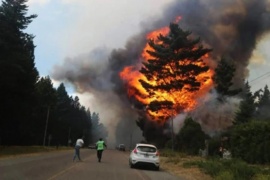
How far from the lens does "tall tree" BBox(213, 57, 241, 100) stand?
68062mm

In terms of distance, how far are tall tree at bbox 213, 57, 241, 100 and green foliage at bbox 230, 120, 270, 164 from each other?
37.0m

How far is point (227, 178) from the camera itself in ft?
56.1

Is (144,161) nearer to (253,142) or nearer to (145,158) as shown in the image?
(145,158)

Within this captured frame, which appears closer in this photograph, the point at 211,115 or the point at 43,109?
the point at 211,115

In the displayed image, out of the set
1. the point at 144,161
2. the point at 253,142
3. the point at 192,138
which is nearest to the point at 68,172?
the point at 144,161

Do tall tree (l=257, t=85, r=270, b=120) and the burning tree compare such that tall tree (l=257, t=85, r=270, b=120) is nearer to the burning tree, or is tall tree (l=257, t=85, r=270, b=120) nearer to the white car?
the burning tree

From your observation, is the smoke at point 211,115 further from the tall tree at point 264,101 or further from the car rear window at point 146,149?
the car rear window at point 146,149

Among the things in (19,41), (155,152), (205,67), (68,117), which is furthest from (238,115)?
(68,117)

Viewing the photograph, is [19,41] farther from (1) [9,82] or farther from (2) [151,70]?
(2) [151,70]

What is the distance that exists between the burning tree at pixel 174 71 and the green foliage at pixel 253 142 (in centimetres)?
3098

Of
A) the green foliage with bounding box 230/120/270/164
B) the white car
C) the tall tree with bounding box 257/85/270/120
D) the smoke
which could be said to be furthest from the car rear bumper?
the tall tree with bounding box 257/85/270/120

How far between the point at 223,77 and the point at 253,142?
41104 mm

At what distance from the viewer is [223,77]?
68.9 metres

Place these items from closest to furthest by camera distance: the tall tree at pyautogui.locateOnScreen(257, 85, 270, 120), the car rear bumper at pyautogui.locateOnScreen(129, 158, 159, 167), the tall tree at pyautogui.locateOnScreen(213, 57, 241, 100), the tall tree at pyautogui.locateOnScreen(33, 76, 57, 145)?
the car rear bumper at pyautogui.locateOnScreen(129, 158, 159, 167) → the tall tree at pyautogui.locateOnScreen(213, 57, 241, 100) → the tall tree at pyautogui.locateOnScreen(257, 85, 270, 120) → the tall tree at pyautogui.locateOnScreen(33, 76, 57, 145)
